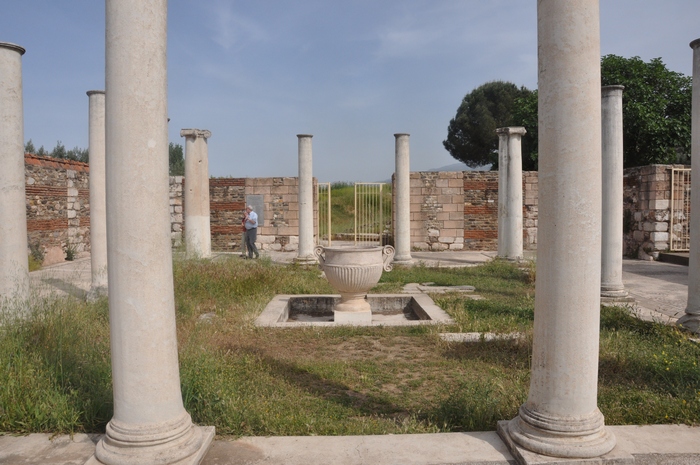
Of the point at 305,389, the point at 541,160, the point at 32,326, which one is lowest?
the point at 305,389

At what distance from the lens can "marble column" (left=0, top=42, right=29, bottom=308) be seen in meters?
5.72

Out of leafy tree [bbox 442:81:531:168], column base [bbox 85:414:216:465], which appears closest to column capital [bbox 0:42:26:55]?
column base [bbox 85:414:216:465]

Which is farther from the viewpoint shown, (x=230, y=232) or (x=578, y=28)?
(x=230, y=232)

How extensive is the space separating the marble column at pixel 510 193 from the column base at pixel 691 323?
7.80 meters

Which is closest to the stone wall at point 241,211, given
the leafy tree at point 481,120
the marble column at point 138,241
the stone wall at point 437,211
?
the stone wall at point 437,211

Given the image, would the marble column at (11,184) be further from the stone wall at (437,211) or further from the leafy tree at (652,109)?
the leafy tree at (652,109)

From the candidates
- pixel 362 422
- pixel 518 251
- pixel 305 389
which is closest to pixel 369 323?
pixel 305 389

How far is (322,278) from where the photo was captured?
11648 mm

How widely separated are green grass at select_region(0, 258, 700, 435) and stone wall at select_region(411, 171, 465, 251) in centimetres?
1080

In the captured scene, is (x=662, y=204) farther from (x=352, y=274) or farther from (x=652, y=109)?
(x=352, y=274)

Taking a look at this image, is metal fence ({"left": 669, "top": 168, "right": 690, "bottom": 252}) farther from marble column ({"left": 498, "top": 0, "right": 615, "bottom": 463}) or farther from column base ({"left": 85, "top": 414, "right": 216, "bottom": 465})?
column base ({"left": 85, "top": 414, "right": 216, "bottom": 465})

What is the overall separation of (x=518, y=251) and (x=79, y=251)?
12905 millimetres

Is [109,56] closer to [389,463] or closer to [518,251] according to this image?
[389,463]

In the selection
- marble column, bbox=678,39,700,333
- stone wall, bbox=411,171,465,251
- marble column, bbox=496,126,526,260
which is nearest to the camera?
marble column, bbox=678,39,700,333
